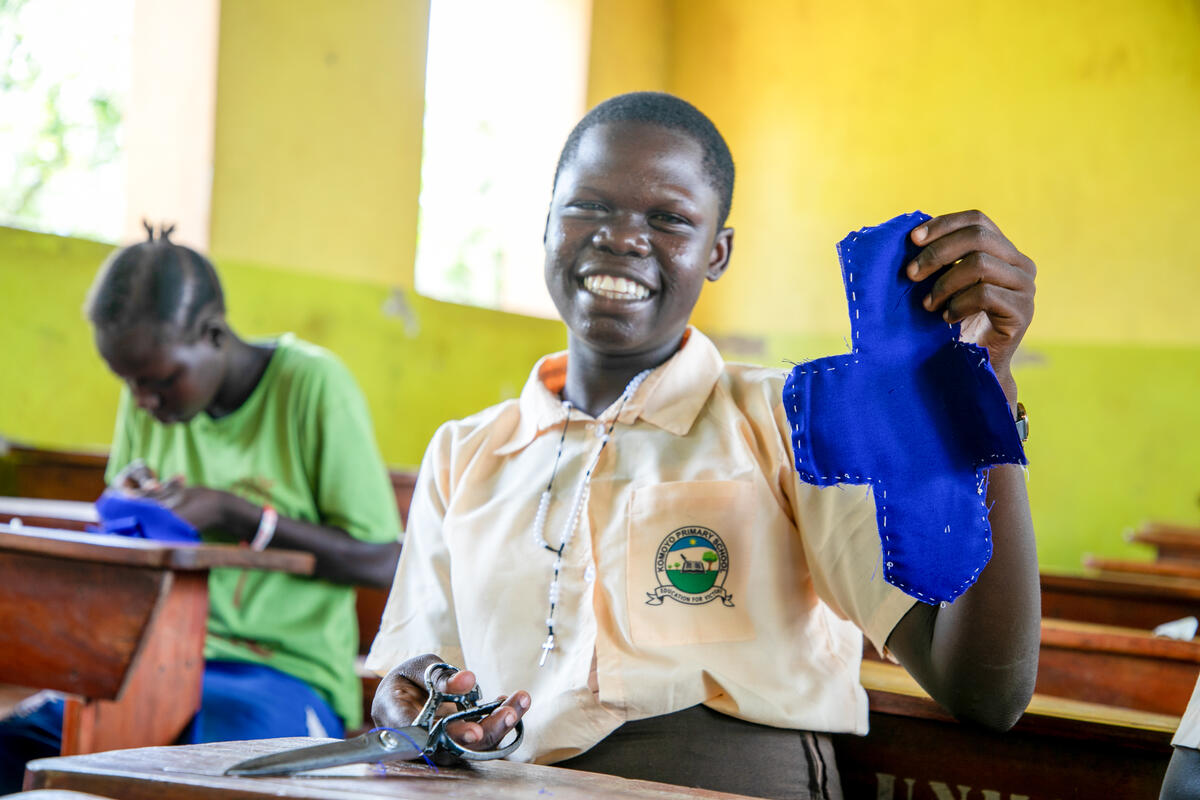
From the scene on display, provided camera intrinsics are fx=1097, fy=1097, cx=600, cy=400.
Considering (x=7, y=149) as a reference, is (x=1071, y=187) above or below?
above

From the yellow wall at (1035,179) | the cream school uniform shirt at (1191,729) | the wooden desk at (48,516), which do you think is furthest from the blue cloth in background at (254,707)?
the yellow wall at (1035,179)

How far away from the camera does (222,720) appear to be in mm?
1947

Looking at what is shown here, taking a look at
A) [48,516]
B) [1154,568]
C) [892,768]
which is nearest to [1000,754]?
[892,768]

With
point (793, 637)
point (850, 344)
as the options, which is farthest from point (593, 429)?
point (850, 344)

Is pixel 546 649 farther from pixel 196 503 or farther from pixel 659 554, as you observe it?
pixel 196 503

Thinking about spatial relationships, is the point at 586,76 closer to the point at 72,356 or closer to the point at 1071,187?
the point at 1071,187

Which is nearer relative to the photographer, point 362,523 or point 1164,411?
point 362,523

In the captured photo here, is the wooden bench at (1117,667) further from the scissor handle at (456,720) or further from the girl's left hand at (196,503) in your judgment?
the girl's left hand at (196,503)

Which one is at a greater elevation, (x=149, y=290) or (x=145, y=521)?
(x=149, y=290)

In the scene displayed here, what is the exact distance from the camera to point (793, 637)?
1349 millimetres

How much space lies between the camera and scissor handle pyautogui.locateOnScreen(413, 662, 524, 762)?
98 cm

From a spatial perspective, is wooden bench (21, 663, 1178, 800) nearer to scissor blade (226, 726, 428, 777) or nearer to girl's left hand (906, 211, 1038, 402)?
scissor blade (226, 726, 428, 777)

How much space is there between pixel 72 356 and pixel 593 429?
10.7 ft

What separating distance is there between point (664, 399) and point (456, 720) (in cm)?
57
